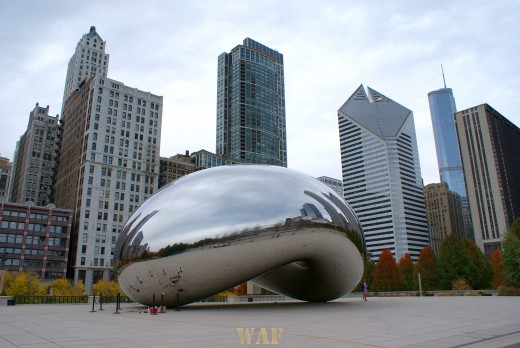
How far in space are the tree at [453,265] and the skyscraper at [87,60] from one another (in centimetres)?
13395

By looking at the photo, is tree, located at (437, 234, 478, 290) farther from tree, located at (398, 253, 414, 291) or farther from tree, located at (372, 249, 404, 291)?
tree, located at (398, 253, 414, 291)

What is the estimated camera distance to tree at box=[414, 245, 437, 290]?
60.6m

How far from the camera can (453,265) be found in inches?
2212

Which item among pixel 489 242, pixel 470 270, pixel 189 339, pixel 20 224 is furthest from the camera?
pixel 489 242

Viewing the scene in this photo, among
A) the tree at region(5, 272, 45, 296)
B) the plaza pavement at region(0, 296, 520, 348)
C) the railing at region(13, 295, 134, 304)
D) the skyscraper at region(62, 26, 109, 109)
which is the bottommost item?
the plaza pavement at region(0, 296, 520, 348)

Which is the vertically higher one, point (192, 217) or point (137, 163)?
point (137, 163)

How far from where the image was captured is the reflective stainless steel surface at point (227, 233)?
1459cm

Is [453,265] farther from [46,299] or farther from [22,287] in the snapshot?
[22,287]

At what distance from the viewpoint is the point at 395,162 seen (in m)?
196

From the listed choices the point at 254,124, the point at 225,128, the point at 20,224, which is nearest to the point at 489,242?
the point at 254,124

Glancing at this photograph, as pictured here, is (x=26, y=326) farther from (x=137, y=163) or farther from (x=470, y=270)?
(x=137, y=163)

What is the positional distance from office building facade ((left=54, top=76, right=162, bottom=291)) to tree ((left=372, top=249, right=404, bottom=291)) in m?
54.2

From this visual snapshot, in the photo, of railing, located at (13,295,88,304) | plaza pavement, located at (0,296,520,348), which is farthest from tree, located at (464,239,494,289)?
plaza pavement, located at (0,296,520,348)

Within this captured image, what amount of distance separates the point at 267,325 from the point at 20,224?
86.9 metres
